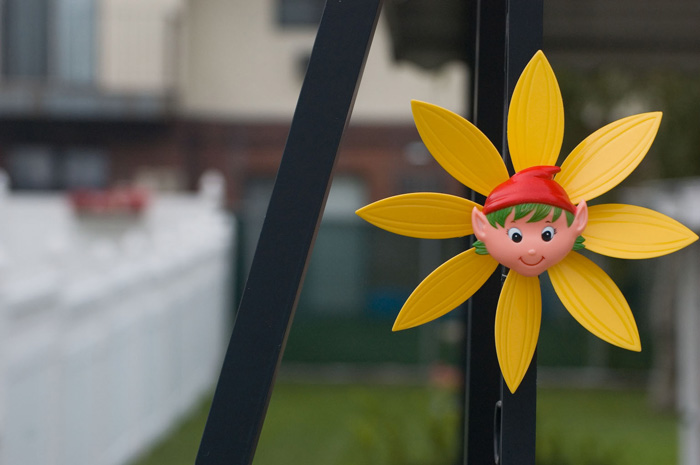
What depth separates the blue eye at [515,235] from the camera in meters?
1.03

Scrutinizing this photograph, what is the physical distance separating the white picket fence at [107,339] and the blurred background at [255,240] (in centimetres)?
2

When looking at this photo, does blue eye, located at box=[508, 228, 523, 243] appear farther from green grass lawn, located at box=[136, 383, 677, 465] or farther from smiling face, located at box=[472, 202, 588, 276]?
green grass lawn, located at box=[136, 383, 677, 465]

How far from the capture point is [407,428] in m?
6.25

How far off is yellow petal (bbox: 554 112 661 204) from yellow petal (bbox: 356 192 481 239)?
121mm

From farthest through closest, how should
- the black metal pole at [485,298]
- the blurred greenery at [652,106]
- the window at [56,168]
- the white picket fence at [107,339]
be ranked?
the window at [56,168] < the blurred greenery at [652,106] < the white picket fence at [107,339] < the black metal pole at [485,298]

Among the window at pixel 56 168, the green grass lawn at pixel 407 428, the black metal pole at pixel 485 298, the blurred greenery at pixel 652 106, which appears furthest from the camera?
the window at pixel 56 168

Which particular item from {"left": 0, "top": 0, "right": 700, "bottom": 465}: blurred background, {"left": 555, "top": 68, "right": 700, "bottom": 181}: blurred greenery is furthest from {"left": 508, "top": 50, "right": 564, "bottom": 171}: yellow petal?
{"left": 555, "top": 68, "right": 700, "bottom": 181}: blurred greenery

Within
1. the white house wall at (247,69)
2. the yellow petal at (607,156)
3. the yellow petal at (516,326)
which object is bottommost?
the yellow petal at (516,326)

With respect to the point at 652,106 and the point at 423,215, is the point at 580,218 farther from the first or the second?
the point at 652,106

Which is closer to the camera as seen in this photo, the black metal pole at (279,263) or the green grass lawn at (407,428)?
the black metal pole at (279,263)

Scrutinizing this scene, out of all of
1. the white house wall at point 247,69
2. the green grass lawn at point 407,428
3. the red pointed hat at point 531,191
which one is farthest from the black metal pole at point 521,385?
the white house wall at point 247,69

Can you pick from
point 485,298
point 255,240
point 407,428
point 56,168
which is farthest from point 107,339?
point 56,168

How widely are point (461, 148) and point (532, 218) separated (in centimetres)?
11

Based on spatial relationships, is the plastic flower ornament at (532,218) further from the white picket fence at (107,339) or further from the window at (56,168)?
the window at (56,168)
